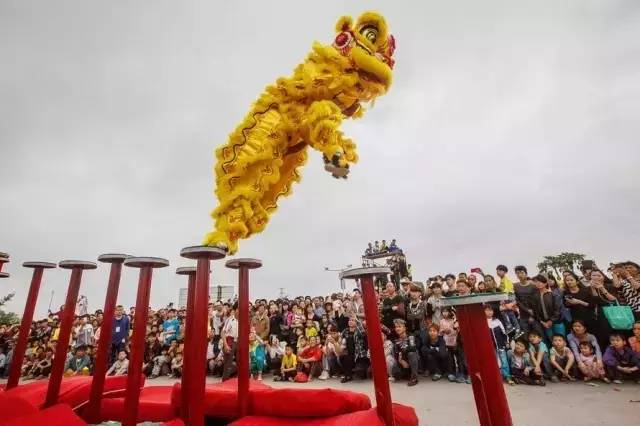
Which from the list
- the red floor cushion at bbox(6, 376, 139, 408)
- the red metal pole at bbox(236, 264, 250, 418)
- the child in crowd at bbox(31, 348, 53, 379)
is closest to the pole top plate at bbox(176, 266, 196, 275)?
the red metal pole at bbox(236, 264, 250, 418)

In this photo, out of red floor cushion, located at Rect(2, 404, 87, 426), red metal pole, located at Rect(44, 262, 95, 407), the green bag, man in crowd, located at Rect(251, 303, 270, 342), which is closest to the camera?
red floor cushion, located at Rect(2, 404, 87, 426)

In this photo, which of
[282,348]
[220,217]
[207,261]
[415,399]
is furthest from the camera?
[282,348]

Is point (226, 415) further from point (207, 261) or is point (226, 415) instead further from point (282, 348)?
point (282, 348)

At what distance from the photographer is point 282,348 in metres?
6.62

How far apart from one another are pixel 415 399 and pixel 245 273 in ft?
8.03

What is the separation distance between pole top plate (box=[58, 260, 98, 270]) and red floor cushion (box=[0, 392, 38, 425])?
867mm

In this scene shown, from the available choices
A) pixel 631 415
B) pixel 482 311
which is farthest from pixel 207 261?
pixel 631 415

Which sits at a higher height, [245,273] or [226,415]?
[245,273]

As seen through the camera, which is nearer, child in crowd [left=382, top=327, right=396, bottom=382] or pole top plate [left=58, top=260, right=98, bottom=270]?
pole top plate [left=58, top=260, right=98, bottom=270]

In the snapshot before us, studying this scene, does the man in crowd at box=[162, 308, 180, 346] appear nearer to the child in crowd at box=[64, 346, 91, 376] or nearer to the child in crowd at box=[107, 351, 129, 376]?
the child in crowd at box=[107, 351, 129, 376]

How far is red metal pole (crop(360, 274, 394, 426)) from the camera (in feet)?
5.90

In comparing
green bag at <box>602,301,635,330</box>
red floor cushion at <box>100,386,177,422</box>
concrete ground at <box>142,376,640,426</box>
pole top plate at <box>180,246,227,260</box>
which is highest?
pole top plate at <box>180,246,227,260</box>

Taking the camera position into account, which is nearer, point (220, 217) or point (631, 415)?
point (631, 415)

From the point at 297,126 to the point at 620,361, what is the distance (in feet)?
15.3
